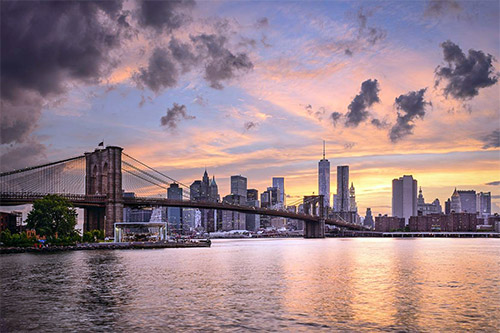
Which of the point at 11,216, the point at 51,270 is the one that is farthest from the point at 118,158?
the point at 51,270

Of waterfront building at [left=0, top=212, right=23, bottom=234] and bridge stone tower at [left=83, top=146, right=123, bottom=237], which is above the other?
bridge stone tower at [left=83, top=146, right=123, bottom=237]

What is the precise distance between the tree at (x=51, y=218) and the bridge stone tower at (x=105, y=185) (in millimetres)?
12684

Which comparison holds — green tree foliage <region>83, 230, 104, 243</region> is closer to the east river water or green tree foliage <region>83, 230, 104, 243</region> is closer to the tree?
the tree

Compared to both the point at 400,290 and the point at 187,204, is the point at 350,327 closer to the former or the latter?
the point at 400,290

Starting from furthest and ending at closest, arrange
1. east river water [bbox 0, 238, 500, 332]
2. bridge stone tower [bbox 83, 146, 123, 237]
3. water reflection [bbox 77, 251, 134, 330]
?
bridge stone tower [bbox 83, 146, 123, 237] < water reflection [bbox 77, 251, 134, 330] < east river water [bbox 0, 238, 500, 332]

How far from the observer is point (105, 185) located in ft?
424

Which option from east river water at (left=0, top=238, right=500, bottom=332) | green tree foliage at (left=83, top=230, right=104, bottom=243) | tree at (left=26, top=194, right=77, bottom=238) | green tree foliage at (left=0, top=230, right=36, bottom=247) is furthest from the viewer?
green tree foliage at (left=83, top=230, right=104, bottom=243)

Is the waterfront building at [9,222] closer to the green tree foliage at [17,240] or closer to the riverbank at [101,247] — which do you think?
the green tree foliage at [17,240]

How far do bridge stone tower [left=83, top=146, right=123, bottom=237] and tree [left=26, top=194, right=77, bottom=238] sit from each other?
12.7 meters

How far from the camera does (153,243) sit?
119062mm

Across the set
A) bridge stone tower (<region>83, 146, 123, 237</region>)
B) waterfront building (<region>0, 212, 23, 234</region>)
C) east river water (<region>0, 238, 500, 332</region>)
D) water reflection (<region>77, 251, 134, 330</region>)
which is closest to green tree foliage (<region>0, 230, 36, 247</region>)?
bridge stone tower (<region>83, 146, 123, 237</region>)

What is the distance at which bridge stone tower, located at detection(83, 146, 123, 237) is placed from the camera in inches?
4854

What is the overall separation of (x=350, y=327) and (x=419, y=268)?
131 feet

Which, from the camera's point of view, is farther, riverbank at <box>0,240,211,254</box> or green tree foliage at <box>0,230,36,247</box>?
green tree foliage at <box>0,230,36,247</box>
